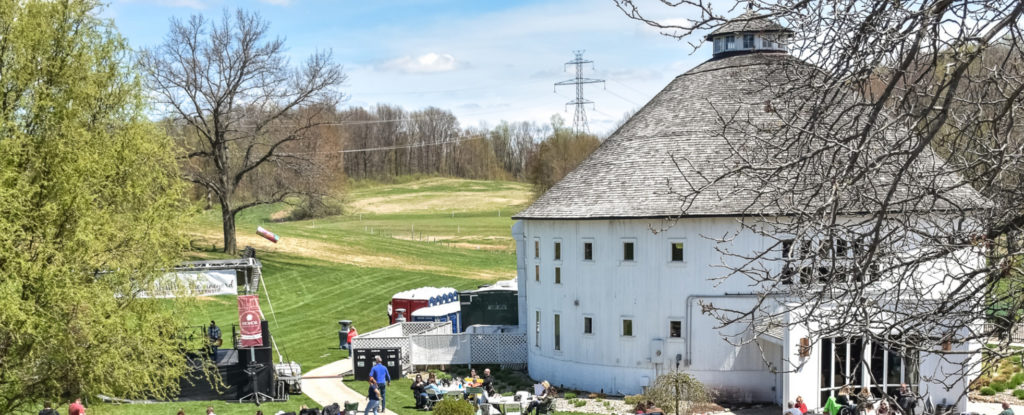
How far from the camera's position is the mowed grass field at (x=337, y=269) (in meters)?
36.3

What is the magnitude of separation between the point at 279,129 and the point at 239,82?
436cm

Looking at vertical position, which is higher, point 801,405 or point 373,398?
point 801,405

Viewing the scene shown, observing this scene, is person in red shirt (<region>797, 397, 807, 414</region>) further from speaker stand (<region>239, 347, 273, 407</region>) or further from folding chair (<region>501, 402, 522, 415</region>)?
speaker stand (<region>239, 347, 273, 407</region>)

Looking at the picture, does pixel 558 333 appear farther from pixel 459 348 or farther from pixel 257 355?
pixel 257 355

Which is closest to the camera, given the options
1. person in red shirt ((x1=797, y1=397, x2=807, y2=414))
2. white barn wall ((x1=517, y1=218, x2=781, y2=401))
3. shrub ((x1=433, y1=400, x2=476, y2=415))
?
person in red shirt ((x1=797, y1=397, x2=807, y2=414))

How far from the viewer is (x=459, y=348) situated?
32156 mm

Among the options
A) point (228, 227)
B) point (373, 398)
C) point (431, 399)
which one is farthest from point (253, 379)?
point (228, 227)

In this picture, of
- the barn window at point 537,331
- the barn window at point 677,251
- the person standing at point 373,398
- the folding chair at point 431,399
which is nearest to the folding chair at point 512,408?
the folding chair at point 431,399

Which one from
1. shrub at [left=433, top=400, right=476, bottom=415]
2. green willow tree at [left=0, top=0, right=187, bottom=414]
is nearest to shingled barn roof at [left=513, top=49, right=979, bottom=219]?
shrub at [left=433, top=400, right=476, bottom=415]

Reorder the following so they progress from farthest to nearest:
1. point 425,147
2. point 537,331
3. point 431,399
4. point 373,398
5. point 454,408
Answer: point 425,147
point 537,331
point 431,399
point 373,398
point 454,408

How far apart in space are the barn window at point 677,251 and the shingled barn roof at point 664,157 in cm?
123

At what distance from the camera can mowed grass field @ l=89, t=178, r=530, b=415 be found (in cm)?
3633

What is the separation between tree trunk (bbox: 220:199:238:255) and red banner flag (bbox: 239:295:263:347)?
2575 centimetres

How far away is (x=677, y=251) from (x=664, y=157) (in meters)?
3.63
